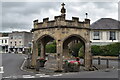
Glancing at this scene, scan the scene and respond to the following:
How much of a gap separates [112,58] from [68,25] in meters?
22.0

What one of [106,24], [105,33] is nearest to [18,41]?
[106,24]

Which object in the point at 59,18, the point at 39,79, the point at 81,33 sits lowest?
the point at 39,79

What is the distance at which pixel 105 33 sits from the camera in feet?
154

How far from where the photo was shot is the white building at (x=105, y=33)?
153 feet

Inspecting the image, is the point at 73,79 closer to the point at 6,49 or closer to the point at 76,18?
the point at 76,18

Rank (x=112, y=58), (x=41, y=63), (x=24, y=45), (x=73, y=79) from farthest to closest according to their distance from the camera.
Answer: (x=24, y=45), (x=112, y=58), (x=41, y=63), (x=73, y=79)

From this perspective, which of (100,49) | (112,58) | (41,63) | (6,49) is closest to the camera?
(41,63)

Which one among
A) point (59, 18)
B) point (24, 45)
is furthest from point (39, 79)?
point (24, 45)

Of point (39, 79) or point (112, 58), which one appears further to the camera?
point (112, 58)

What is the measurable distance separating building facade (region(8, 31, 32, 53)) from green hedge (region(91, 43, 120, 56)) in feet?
172

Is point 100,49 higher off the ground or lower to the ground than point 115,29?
lower

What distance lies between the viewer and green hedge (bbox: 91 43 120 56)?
40.9 metres

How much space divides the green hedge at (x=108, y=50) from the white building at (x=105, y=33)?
196 inches

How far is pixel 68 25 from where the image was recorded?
785 inches
